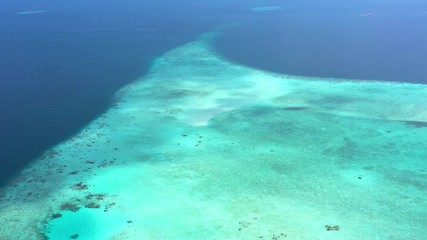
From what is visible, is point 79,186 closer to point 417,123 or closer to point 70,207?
point 70,207

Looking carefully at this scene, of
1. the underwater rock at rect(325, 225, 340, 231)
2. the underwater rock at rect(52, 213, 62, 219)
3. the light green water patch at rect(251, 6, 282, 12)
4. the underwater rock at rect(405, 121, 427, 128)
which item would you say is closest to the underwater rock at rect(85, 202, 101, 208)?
the underwater rock at rect(52, 213, 62, 219)

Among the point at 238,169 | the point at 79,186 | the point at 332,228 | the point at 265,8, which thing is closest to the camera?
the point at 332,228

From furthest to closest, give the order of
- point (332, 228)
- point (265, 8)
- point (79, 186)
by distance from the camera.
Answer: point (265, 8)
point (79, 186)
point (332, 228)

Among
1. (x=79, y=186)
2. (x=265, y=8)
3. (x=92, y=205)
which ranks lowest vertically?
(x=92, y=205)

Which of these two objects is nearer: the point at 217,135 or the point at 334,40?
the point at 217,135

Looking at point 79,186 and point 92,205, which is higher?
point 79,186

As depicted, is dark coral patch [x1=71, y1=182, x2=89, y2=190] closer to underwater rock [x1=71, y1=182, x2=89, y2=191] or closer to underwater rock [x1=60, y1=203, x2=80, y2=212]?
underwater rock [x1=71, y1=182, x2=89, y2=191]

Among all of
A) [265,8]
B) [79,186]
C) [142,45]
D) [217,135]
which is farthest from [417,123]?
[265,8]
